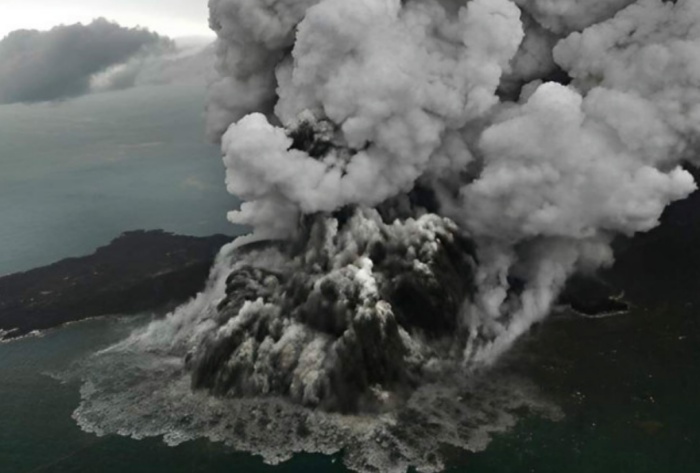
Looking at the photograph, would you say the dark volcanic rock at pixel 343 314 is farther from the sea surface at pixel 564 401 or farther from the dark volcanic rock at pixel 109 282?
the dark volcanic rock at pixel 109 282

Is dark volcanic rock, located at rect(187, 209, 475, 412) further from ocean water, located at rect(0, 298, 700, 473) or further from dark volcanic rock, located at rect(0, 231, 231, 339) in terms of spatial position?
dark volcanic rock, located at rect(0, 231, 231, 339)

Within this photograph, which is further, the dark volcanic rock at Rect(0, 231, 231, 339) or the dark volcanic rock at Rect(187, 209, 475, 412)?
the dark volcanic rock at Rect(0, 231, 231, 339)

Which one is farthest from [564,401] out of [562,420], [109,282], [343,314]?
[109,282]

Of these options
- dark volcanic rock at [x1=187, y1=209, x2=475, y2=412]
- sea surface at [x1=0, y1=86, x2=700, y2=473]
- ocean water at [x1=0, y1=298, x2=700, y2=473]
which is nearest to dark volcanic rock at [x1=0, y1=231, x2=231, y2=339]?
sea surface at [x1=0, y1=86, x2=700, y2=473]

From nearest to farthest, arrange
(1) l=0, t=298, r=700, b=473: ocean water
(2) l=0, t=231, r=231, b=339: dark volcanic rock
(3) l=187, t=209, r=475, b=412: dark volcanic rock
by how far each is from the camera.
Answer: (1) l=0, t=298, r=700, b=473: ocean water
(3) l=187, t=209, r=475, b=412: dark volcanic rock
(2) l=0, t=231, r=231, b=339: dark volcanic rock

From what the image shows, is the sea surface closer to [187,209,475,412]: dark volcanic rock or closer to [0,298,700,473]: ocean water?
[0,298,700,473]: ocean water

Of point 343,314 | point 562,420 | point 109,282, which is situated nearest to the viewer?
point 562,420

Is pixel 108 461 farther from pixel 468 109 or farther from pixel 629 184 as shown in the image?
pixel 629 184

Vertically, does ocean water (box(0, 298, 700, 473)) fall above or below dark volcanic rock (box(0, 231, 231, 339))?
below

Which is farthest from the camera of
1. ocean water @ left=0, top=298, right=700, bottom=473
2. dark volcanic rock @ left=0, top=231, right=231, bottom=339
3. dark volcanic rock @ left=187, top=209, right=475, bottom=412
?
dark volcanic rock @ left=0, top=231, right=231, bottom=339

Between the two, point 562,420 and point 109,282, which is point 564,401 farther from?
point 109,282
